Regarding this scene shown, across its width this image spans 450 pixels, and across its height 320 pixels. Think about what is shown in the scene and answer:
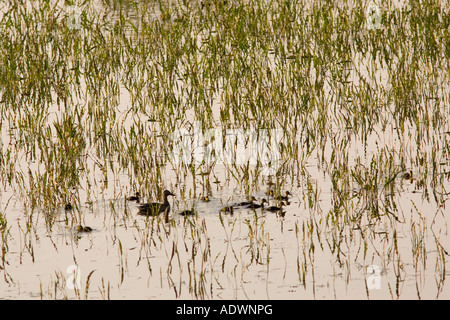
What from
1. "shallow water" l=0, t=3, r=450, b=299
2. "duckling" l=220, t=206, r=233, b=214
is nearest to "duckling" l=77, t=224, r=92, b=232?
"shallow water" l=0, t=3, r=450, b=299

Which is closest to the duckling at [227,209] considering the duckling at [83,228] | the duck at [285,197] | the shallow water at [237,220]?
the shallow water at [237,220]

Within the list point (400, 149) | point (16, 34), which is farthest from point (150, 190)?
point (16, 34)

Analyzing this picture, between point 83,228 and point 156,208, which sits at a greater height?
point 156,208

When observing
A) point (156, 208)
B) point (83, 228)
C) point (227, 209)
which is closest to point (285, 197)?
point (227, 209)

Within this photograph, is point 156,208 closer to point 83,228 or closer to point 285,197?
point 83,228

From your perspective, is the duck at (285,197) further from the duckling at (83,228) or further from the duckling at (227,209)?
the duckling at (83,228)

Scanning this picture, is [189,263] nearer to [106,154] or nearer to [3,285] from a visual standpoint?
[3,285]

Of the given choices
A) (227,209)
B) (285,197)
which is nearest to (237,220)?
(227,209)

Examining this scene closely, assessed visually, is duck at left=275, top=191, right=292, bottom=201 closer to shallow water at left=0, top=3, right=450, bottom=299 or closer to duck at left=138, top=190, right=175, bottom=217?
shallow water at left=0, top=3, right=450, bottom=299

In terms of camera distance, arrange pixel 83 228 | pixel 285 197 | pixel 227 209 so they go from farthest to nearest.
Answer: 1. pixel 285 197
2. pixel 227 209
3. pixel 83 228

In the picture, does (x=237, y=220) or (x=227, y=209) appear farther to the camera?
(x=227, y=209)

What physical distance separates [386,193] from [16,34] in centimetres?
490

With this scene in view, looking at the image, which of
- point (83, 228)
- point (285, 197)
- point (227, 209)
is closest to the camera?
point (83, 228)

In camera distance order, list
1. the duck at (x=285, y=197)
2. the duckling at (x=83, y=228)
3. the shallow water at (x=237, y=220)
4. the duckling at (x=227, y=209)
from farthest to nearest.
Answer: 1. the duck at (x=285, y=197)
2. the duckling at (x=227, y=209)
3. the duckling at (x=83, y=228)
4. the shallow water at (x=237, y=220)
